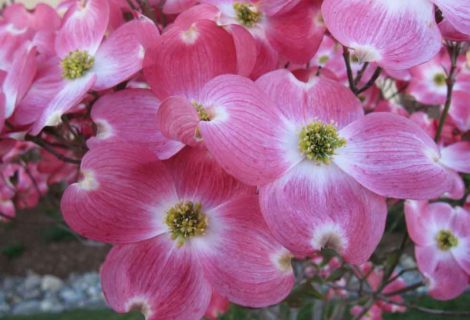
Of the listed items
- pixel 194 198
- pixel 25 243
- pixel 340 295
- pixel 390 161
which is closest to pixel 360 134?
pixel 390 161

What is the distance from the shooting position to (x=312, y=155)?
1.44ft

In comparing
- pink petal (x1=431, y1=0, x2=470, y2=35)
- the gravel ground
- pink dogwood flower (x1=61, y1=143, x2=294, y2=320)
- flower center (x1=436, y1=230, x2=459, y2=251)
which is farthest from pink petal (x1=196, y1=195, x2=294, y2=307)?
the gravel ground

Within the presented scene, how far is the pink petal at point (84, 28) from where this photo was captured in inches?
20.9

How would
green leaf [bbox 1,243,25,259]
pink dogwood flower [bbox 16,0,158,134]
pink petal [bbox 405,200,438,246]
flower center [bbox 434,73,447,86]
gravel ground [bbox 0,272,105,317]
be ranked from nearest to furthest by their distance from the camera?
pink dogwood flower [bbox 16,0,158,134]
pink petal [bbox 405,200,438,246]
flower center [bbox 434,73,447,86]
gravel ground [bbox 0,272,105,317]
green leaf [bbox 1,243,25,259]

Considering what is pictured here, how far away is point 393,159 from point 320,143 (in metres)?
0.06

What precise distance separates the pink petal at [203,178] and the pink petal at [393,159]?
9cm

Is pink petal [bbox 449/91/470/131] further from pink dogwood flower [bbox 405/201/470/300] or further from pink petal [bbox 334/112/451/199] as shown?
pink petal [bbox 334/112/451/199]

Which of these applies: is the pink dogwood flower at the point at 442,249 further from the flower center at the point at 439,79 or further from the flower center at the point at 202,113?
the flower center at the point at 202,113

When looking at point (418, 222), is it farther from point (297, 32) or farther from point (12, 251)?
point (12, 251)

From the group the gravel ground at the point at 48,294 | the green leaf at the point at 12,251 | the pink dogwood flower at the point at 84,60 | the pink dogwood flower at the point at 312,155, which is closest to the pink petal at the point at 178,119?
the pink dogwood flower at the point at 312,155

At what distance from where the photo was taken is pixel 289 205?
40cm

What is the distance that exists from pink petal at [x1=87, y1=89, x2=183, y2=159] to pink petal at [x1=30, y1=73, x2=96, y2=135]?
0.07 ft

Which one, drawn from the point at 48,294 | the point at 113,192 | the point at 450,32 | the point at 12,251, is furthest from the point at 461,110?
the point at 12,251

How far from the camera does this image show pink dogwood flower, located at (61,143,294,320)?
41 centimetres
